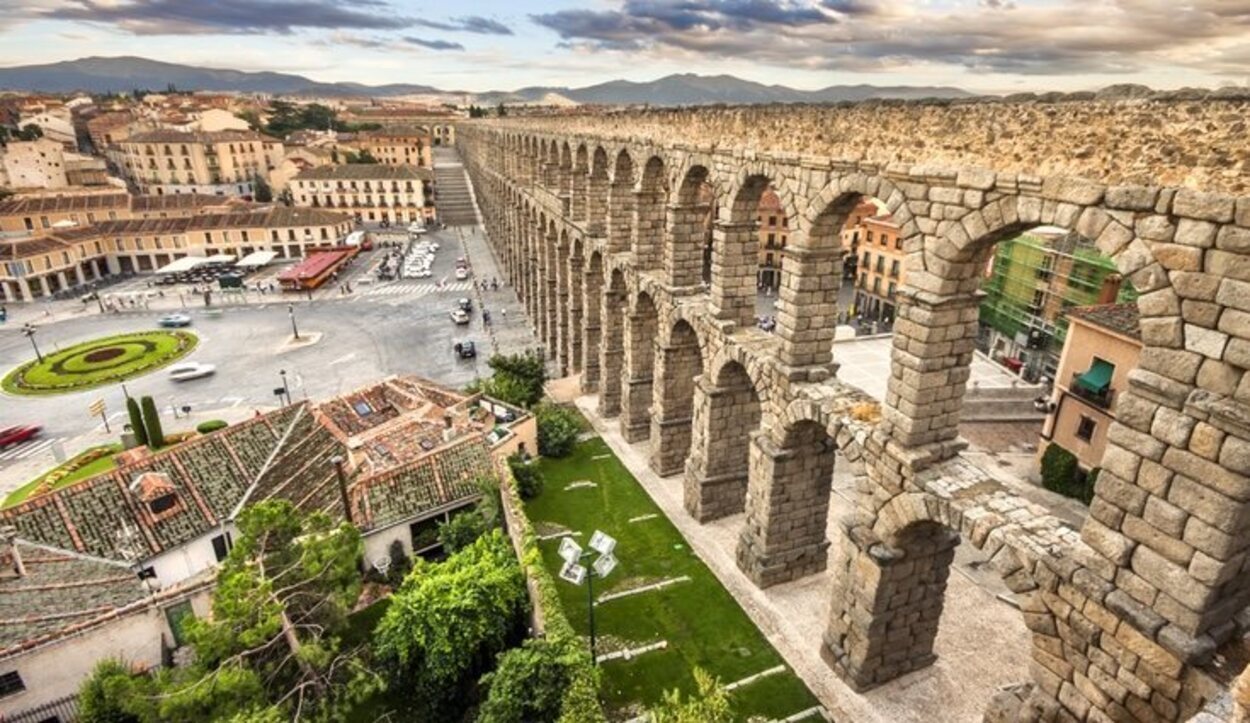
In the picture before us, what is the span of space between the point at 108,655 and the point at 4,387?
42000mm

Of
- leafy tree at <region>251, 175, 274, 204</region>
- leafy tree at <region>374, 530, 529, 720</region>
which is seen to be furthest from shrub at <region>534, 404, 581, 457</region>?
leafy tree at <region>251, 175, 274, 204</region>

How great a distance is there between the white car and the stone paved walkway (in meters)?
40.3

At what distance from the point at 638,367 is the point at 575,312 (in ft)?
34.7

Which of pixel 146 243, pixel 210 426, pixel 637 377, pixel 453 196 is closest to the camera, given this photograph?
pixel 637 377

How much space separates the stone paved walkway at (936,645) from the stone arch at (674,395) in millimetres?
3305

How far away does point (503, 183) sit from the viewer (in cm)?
6544

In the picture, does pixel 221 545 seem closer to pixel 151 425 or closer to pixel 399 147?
pixel 151 425

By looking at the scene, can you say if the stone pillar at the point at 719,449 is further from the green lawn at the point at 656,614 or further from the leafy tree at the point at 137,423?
the leafy tree at the point at 137,423

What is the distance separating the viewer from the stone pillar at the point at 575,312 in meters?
37.3

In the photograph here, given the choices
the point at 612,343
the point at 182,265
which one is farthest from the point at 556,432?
the point at 182,265

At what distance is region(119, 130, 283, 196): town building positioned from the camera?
99312mm

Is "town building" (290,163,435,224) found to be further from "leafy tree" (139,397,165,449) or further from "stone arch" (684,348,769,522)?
"stone arch" (684,348,769,522)

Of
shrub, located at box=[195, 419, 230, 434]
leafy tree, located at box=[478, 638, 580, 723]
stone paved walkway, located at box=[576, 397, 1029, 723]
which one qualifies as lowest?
shrub, located at box=[195, 419, 230, 434]

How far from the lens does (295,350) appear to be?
5262cm
